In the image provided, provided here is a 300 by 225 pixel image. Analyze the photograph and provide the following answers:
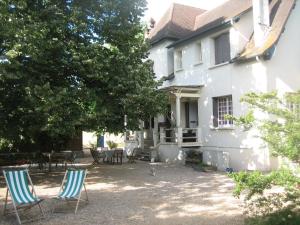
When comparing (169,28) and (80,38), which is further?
(169,28)

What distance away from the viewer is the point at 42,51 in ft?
44.5

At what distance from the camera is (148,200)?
11.2m

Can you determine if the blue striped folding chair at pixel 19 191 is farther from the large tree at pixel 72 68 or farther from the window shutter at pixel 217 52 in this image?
the window shutter at pixel 217 52

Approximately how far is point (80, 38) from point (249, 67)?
26.9 ft

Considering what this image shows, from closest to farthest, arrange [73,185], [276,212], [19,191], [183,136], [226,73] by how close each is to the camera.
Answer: [276,212] < [19,191] < [73,185] < [226,73] < [183,136]

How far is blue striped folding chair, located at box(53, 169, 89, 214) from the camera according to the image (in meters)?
9.91

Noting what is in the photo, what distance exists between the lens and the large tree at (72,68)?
13273mm

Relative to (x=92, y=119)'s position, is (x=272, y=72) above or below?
above

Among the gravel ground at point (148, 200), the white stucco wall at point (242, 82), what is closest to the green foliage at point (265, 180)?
→ the gravel ground at point (148, 200)

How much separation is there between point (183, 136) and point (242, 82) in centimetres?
535

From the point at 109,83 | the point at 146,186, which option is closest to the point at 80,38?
the point at 109,83

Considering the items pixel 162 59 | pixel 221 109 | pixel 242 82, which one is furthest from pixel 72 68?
pixel 162 59

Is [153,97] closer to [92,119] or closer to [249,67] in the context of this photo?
[92,119]

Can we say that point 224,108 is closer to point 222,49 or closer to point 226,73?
point 226,73
